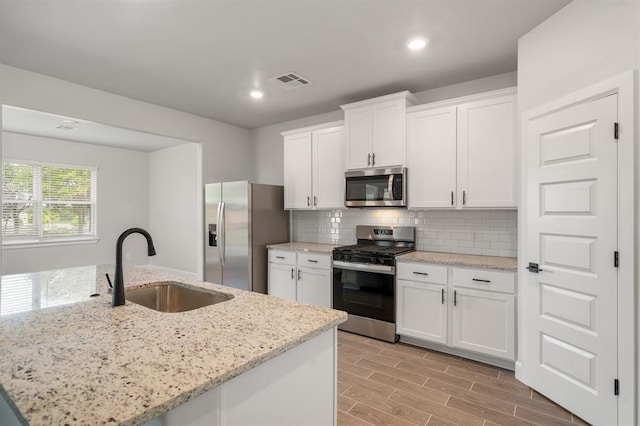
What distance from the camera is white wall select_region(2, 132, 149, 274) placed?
543cm

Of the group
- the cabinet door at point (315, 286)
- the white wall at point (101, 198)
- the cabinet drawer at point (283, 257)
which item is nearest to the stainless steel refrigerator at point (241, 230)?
the cabinet drawer at point (283, 257)

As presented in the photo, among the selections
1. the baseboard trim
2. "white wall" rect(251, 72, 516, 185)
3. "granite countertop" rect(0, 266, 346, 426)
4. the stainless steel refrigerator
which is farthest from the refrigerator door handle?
"granite countertop" rect(0, 266, 346, 426)

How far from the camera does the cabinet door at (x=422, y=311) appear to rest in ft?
9.91

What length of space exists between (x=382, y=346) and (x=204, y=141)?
361 cm

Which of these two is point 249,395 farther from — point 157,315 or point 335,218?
point 335,218

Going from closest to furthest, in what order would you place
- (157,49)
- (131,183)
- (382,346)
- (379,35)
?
(379,35) → (157,49) → (382,346) → (131,183)

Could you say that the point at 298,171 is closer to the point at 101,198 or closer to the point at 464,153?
the point at 464,153

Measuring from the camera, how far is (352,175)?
375cm

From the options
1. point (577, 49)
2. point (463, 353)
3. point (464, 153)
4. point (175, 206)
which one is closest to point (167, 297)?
point (463, 353)

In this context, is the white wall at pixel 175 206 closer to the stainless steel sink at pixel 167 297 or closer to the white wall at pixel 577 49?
the stainless steel sink at pixel 167 297

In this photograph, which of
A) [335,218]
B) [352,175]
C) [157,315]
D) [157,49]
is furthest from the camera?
[335,218]

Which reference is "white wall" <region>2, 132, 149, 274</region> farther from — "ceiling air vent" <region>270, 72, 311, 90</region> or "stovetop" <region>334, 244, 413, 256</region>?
"stovetop" <region>334, 244, 413, 256</region>

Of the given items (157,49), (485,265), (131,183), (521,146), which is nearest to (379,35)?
(521,146)

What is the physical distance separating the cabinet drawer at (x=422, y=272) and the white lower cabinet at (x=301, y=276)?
0.88 metres
